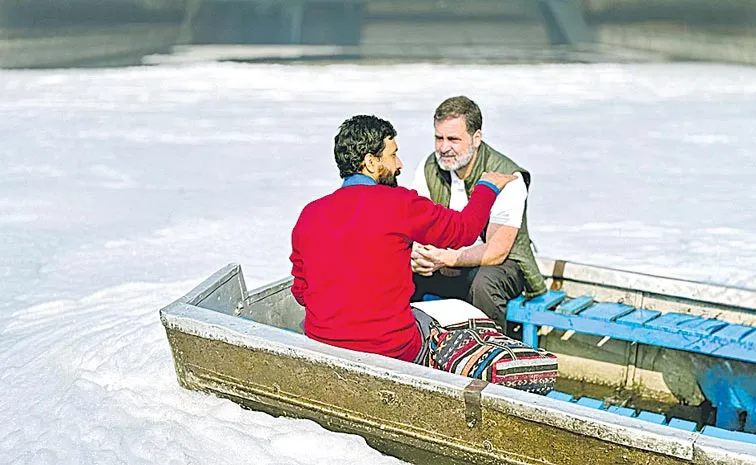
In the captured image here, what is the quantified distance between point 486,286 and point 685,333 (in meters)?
0.86

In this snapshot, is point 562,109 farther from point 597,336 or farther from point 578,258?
point 597,336

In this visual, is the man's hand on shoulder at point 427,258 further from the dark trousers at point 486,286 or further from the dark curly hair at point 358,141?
the dark curly hair at point 358,141

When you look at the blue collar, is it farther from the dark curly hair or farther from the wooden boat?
the wooden boat

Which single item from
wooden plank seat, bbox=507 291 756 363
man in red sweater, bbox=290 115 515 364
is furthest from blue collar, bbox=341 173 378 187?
wooden plank seat, bbox=507 291 756 363

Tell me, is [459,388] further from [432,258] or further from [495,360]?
[432,258]

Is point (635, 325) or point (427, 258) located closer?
point (635, 325)

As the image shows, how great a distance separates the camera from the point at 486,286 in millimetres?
4320

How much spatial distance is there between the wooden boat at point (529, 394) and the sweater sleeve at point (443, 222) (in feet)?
1.54

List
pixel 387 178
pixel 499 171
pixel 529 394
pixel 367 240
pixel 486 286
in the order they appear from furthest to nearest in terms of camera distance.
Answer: pixel 499 171 < pixel 486 286 < pixel 387 178 < pixel 367 240 < pixel 529 394

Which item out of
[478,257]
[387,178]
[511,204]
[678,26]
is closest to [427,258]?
[478,257]

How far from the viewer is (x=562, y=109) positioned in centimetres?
1678

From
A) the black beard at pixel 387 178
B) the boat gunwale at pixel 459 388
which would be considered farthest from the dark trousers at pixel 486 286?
→ the boat gunwale at pixel 459 388

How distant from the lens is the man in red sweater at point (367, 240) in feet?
11.1

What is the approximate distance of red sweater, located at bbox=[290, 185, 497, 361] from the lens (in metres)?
3.38
